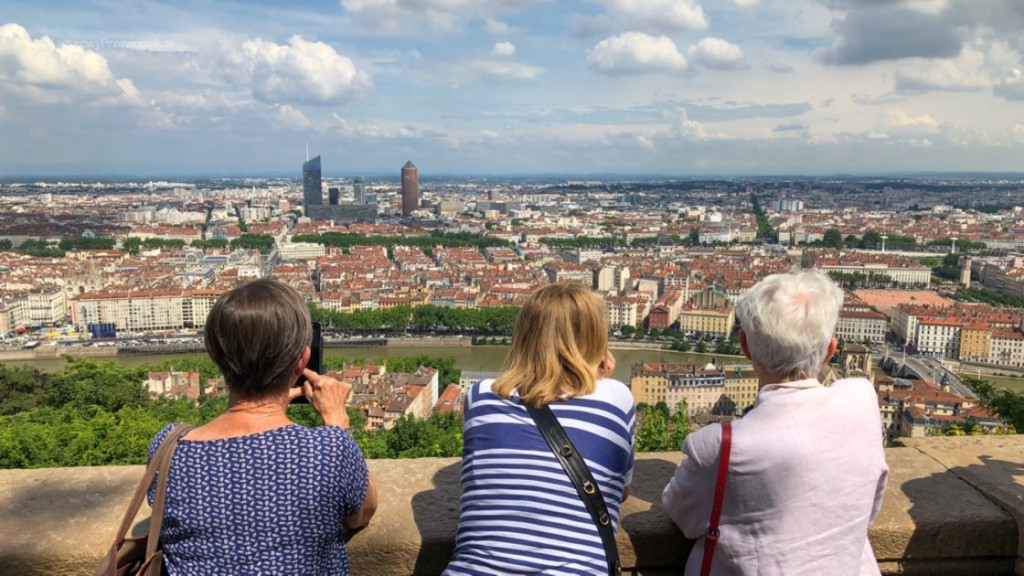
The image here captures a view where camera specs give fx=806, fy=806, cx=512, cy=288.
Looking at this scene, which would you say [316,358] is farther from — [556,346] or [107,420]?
[107,420]

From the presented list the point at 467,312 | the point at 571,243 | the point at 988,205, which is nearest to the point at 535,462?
the point at 467,312

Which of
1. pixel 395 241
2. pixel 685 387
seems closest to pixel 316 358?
pixel 685 387

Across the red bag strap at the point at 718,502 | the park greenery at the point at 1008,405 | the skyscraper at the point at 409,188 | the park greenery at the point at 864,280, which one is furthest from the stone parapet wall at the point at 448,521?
the skyscraper at the point at 409,188

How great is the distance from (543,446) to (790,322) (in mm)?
261

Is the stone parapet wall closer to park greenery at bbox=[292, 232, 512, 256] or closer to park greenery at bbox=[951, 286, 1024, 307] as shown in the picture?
park greenery at bbox=[951, 286, 1024, 307]

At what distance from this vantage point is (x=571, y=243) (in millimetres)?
32438

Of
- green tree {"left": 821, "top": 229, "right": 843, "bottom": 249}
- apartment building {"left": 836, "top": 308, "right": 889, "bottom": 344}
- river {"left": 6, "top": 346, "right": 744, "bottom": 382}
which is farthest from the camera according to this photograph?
green tree {"left": 821, "top": 229, "right": 843, "bottom": 249}

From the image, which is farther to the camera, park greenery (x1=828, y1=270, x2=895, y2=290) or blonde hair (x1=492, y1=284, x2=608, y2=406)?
park greenery (x1=828, y1=270, x2=895, y2=290)

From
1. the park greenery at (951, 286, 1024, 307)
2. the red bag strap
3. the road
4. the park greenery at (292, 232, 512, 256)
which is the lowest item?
the road

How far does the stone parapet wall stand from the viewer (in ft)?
2.82

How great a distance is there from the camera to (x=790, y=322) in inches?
30.0

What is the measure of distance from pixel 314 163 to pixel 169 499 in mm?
49189

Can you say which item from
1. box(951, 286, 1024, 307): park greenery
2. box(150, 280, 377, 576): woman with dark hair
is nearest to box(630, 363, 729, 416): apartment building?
box(150, 280, 377, 576): woman with dark hair

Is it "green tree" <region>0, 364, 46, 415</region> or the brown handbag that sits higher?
the brown handbag
